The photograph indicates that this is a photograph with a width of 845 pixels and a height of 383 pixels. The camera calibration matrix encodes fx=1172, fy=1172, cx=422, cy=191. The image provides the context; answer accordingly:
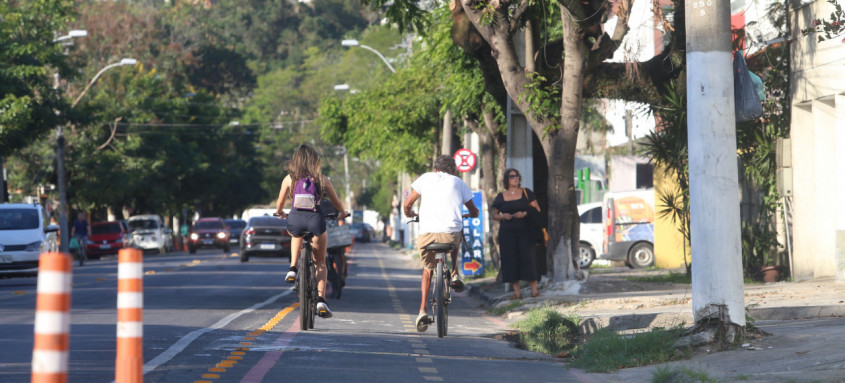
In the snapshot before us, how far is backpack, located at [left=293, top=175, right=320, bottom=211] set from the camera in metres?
11.6

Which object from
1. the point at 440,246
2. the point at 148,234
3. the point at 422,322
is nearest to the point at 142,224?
the point at 148,234

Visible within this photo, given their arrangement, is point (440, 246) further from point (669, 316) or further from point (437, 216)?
point (669, 316)

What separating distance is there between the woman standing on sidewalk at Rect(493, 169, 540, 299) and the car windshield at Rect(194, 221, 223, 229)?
39.2 metres

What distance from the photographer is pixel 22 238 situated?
23844 mm

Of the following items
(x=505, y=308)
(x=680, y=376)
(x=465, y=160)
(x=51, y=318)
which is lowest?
(x=680, y=376)

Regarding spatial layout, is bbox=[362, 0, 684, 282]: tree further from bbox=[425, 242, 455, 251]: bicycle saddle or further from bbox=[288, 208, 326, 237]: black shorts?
bbox=[288, 208, 326, 237]: black shorts

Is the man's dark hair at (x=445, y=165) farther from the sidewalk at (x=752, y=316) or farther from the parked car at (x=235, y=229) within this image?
the parked car at (x=235, y=229)

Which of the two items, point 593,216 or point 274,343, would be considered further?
point 593,216

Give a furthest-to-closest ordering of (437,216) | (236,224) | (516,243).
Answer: (236,224) < (516,243) < (437,216)

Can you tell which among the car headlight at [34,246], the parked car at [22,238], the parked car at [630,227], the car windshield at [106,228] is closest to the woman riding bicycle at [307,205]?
the parked car at [22,238]

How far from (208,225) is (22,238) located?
3043 cm

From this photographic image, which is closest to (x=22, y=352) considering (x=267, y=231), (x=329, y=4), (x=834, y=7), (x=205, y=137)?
(x=834, y=7)

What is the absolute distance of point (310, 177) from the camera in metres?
11.7

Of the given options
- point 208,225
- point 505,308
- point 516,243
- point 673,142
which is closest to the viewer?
point 505,308
